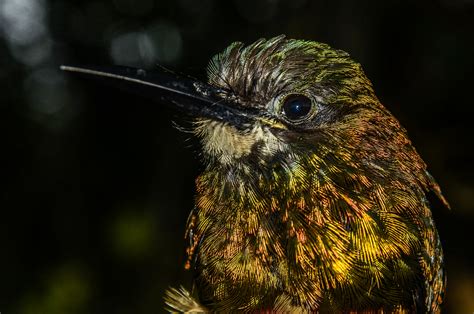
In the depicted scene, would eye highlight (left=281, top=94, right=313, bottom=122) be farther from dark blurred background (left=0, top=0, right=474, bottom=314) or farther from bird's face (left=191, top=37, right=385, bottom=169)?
dark blurred background (left=0, top=0, right=474, bottom=314)

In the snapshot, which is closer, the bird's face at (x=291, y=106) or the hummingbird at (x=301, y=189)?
the hummingbird at (x=301, y=189)

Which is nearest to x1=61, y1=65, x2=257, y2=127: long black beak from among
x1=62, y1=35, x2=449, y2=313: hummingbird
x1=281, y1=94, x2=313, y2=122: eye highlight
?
x1=62, y1=35, x2=449, y2=313: hummingbird

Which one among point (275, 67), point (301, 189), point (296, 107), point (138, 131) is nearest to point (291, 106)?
point (296, 107)

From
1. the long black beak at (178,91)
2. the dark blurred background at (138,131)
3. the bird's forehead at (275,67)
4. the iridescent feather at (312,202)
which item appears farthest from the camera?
the dark blurred background at (138,131)

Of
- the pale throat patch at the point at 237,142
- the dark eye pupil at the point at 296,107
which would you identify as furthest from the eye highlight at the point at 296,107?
the pale throat patch at the point at 237,142

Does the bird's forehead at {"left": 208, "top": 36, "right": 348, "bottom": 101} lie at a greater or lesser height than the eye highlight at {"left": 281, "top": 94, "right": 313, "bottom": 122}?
greater

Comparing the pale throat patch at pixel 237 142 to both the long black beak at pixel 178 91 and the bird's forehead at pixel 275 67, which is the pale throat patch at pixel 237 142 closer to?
the long black beak at pixel 178 91

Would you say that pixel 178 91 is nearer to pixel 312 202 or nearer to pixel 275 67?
pixel 275 67
